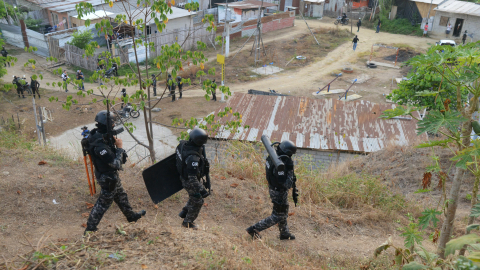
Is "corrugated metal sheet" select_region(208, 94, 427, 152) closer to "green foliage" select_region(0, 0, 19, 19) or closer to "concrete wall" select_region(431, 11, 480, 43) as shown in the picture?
"green foliage" select_region(0, 0, 19, 19)

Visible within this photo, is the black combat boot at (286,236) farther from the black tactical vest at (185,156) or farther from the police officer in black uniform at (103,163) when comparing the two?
the police officer in black uniform at (103,163)

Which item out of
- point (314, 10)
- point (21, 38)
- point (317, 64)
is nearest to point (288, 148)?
point (317, 64)

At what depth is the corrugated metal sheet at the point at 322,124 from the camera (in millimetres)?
10797

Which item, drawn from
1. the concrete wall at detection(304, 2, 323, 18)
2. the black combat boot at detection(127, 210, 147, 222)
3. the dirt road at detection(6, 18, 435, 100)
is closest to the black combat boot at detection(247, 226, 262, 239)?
the black combat boot at detection(127, 210, 147, 222)

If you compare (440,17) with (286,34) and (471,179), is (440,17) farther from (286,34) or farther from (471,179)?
(471,179)

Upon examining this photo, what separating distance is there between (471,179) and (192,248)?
24.0 ft

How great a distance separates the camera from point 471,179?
8641 millimetres

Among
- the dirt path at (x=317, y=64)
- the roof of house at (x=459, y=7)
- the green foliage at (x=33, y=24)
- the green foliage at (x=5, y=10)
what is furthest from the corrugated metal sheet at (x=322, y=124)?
the roof of house at (x=459, y=7)

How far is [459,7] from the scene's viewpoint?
28375 millimetres

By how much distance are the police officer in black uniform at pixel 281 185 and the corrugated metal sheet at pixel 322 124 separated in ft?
14.8

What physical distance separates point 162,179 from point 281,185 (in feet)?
6.44

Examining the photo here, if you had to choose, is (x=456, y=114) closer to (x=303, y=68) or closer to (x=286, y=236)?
(x=286, y=236)

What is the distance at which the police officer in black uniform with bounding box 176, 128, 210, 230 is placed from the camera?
5465 millimetres

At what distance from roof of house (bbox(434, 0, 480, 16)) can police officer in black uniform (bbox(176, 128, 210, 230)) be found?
29124 millimetres
